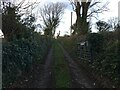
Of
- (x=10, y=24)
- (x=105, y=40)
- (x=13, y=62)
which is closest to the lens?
(x=13, y=62)

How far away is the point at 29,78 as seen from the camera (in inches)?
448

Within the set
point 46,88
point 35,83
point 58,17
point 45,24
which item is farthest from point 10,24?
point 58,17

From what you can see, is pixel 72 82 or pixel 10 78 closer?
pixel 10 78

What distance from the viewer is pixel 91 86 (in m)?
9.95

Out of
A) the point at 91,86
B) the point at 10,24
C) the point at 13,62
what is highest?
the point at 10,24

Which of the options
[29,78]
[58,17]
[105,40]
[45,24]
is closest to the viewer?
[29,78]

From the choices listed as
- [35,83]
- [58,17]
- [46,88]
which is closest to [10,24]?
[35,83]

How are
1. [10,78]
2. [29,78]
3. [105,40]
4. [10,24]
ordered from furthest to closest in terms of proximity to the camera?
[105,40] → [10,24] → [29,78] → [10,78]

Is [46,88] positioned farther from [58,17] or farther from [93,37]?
[58,17]

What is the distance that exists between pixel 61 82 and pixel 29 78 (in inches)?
68.3

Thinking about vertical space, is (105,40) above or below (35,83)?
above

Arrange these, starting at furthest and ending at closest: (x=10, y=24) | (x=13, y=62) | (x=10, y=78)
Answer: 1. (x=10, y=24)
2. (x=13, y=62)
3. (x=10, y=78)

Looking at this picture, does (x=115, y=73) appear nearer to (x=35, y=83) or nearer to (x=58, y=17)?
(x=35, y=83)

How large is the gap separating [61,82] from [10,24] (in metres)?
5.54
